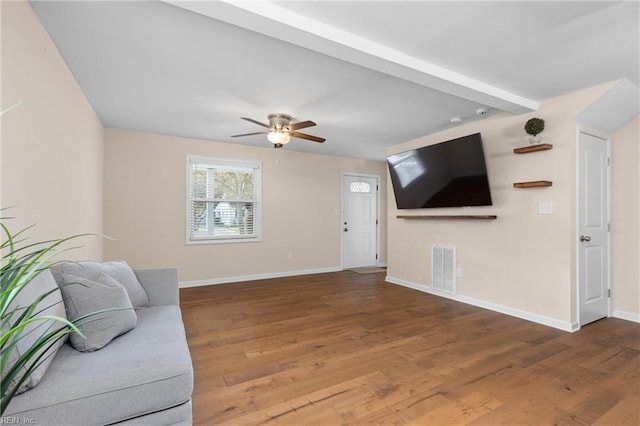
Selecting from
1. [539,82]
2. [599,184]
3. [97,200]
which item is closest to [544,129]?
[539,82]

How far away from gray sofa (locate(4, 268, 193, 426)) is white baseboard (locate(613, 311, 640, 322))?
4309 mm

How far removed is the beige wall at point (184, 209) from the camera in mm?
4355

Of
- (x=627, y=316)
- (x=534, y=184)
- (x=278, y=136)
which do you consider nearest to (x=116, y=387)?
(x=278, y=136)

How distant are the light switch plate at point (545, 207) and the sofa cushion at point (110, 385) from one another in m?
3.47

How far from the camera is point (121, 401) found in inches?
49.4

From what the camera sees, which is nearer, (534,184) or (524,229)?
(534,184)

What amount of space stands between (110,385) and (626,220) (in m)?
4.64

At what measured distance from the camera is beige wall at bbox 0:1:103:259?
5.09 feet

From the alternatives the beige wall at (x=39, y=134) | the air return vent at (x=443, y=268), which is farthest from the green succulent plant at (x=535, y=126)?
the beige wall at (x=39, y=134)

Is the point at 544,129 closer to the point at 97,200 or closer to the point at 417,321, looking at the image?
the point at 417,321

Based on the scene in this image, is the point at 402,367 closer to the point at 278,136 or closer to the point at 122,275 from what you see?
the point at 122,275

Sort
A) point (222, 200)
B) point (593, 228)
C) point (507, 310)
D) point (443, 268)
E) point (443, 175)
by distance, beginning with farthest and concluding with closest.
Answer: point (222, 200) → point (443, 268) → point (443, 175) → point (507, 310) → point (593, 228)

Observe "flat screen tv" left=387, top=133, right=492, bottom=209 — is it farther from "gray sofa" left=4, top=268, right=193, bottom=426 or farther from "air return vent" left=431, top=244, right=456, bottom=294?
"gray sofa" left=4, top=268, right=193, bottom=426

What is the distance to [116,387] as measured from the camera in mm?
1259
